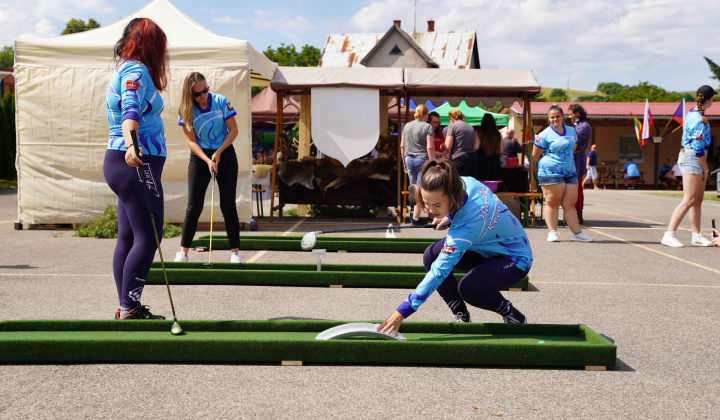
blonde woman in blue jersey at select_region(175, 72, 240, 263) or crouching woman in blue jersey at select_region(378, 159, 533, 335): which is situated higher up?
blonde woman in blue jersey at select_region(175, 72, 240, 263)

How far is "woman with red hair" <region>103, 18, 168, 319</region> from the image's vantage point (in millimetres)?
4430

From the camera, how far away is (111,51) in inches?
437

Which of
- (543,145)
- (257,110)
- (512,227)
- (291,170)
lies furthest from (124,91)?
(257,110)

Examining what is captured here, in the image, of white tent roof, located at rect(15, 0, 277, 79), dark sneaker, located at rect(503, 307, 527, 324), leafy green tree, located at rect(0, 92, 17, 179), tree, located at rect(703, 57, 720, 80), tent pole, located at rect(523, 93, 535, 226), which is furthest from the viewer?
tree, located at rect(703, 57, 720, 80)

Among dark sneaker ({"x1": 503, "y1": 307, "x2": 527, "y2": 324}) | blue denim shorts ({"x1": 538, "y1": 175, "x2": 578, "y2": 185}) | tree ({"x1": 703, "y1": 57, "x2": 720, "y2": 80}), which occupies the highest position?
tree ({"x1": 703, "y1": 57, "x2": 720, "y2": 80})

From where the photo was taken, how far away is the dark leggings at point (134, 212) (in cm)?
445

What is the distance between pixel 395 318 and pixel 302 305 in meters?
1.89

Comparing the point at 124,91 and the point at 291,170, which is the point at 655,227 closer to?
the point at 291,170

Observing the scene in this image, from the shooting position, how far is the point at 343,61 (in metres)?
43.2

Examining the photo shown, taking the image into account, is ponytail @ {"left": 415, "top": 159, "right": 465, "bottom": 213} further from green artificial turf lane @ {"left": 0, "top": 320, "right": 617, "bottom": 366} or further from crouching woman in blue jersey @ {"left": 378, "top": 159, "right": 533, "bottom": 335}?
green artificial turf lane @ {"left": 0, "top": 320, "right": 617, "bottom": 366}

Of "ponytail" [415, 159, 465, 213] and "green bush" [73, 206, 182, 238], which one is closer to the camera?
"ponytail" [415, 159, 465, 213]

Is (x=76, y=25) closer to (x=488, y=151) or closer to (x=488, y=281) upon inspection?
(x=488, y=151)

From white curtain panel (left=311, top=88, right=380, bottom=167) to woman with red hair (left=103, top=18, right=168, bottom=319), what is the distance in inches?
290

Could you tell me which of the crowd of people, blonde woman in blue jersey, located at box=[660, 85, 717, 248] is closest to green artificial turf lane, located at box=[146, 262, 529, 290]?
the crowd of people
